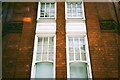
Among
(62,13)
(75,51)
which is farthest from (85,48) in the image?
(62,13)

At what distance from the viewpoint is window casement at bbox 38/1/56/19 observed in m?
12.4

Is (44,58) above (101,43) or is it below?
below

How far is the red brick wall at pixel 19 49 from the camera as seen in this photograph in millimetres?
9984

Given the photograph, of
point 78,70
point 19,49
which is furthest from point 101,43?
point 19,49

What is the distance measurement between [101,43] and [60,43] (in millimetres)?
2089

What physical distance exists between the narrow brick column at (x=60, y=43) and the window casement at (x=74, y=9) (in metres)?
0.32

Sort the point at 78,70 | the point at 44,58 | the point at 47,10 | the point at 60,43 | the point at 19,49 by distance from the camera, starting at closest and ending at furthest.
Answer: the point at 78,70, the point at 44,58, the point at 19,49, the point at 60,43, the point at 47,10

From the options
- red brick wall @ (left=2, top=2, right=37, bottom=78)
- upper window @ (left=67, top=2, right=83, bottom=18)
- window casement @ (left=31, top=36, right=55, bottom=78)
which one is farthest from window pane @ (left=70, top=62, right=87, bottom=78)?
upper window @ (left=67, top=2, right=83, bottom=18)

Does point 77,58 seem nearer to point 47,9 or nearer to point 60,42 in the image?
point 60,42

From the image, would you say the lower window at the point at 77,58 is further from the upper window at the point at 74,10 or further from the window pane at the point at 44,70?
the upper window at the point at 74,10

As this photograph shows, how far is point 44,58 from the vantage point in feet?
34.9

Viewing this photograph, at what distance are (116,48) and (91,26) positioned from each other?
1835mm

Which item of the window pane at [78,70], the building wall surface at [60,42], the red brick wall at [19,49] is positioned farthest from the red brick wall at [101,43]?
the red brick wall at [19,49]

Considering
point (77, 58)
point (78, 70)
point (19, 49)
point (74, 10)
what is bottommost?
point (78, 70)
